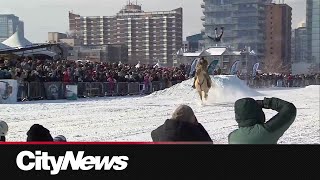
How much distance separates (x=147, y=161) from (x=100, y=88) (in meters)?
15.2

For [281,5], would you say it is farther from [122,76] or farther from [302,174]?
[122,76]

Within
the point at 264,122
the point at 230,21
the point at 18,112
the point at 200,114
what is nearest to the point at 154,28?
the point at 230,21

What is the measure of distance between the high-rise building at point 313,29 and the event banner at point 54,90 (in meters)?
11.3

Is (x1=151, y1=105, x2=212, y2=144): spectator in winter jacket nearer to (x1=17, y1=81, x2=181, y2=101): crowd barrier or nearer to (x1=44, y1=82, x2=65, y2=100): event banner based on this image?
(x1=17, y1=81, x2=181, y2=101): crowd barrier

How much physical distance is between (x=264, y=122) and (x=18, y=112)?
8171 mm

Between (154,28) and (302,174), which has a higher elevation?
(154,28)

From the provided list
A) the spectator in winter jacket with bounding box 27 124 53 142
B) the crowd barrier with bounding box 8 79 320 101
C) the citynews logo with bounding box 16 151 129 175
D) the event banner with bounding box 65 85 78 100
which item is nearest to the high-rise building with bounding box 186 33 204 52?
the spectator in winter jacket with bounding box 27 124 53 142

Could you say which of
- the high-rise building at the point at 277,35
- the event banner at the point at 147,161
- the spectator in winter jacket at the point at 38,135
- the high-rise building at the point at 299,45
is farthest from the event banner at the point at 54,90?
the event banner at the point at 147,161

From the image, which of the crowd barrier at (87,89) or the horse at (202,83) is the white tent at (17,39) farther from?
the crowd barrier at (87,89)

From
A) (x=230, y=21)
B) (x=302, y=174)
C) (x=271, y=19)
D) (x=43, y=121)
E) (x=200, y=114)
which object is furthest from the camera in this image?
(x=200, y=114)

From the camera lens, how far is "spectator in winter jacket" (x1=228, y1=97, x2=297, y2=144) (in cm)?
256

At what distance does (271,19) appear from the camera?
5.00 metres

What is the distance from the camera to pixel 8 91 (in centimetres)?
1310

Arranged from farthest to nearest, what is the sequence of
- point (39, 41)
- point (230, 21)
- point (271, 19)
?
point (271, 19) < point (230, 21) < point (39, 41)
